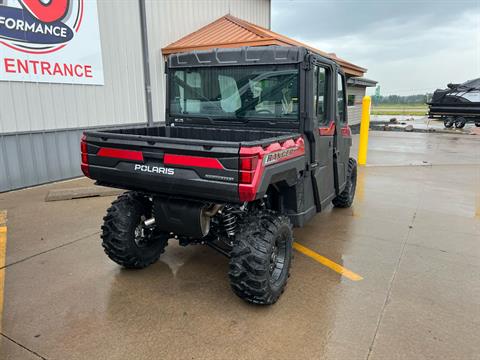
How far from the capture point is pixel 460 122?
72.5ft

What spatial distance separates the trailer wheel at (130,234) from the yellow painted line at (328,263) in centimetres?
163

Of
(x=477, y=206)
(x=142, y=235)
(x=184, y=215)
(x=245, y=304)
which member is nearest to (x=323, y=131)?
(x=184, y=215)

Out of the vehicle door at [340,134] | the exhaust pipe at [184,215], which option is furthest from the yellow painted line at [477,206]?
the exhaust pipe at [184,215]

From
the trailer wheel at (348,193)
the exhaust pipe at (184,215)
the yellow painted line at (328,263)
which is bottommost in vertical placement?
the yellow painted line at (328,263)

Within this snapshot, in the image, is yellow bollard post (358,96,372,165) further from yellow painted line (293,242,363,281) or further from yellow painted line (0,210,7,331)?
yellow painted line (0,210,7,331)

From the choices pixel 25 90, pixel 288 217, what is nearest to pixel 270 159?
pixel 288 217

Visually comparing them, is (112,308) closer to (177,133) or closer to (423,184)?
(177,133)

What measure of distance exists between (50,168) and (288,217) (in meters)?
5.77

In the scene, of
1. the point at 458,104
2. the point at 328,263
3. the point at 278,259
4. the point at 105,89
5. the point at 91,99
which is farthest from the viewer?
the point at 458,104

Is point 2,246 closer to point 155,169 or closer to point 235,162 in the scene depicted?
point 155,169

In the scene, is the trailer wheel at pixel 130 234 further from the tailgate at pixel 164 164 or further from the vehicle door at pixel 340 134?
the vehicle door at pixel 340 134

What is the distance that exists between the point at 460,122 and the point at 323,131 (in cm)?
2236

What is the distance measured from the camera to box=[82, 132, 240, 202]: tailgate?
8.63 feet

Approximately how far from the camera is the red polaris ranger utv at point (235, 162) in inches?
108
